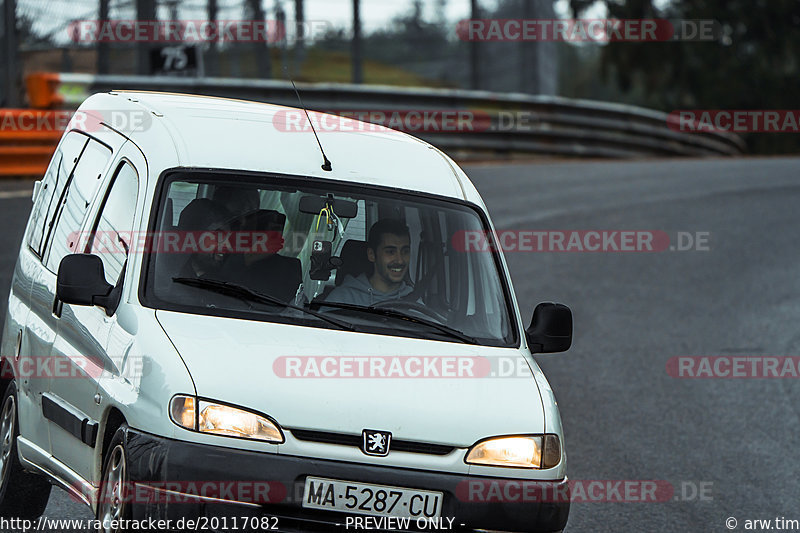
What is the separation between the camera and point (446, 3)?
22.8m

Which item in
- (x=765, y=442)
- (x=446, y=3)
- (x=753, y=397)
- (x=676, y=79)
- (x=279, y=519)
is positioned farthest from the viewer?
(x=676, y=79)

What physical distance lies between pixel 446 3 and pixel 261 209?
668 inches

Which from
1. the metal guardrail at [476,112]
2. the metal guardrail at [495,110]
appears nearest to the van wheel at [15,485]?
the metal guardrail at [476,112]

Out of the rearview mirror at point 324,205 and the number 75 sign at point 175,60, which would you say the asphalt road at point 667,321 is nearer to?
the rearview mirror at point 324,205

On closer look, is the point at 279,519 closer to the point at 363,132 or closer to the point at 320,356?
the point at 320,356

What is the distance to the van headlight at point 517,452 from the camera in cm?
536

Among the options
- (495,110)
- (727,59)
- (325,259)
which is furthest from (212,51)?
(727,59)

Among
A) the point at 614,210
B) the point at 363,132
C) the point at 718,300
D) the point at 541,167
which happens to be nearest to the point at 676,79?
the point at 541,167

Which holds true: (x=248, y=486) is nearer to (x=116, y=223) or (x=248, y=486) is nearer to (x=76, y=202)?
(x=116, y=223)

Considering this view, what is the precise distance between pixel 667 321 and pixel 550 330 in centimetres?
712

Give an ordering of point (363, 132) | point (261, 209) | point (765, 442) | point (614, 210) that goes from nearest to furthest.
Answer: point (261, 209), point (363, 132), point (765, 442), point (614, 210)

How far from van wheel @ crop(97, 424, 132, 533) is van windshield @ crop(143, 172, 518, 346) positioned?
0.62 m

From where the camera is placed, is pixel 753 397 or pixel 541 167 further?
pixel 541 167

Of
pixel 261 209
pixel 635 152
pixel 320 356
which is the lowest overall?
pixel 635 152
